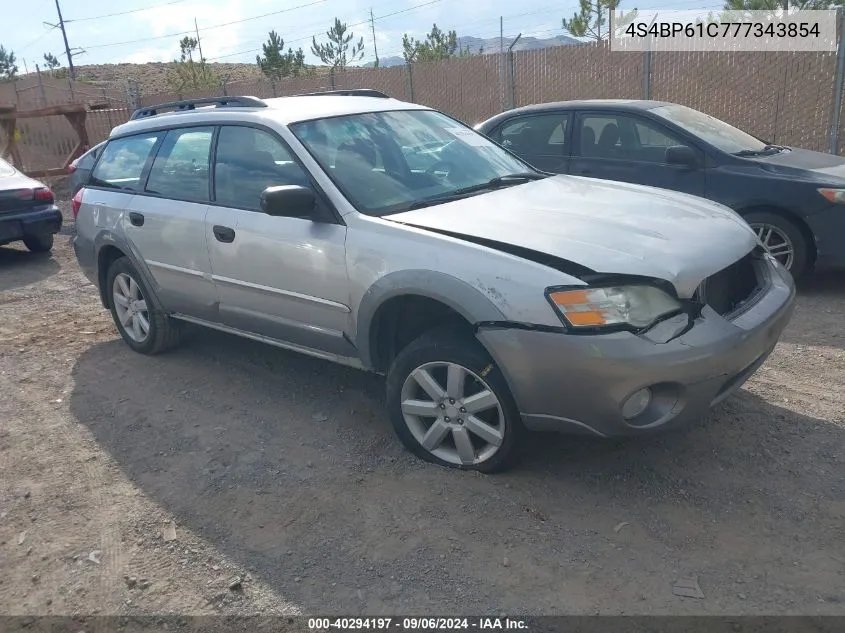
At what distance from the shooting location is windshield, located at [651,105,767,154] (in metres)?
6.53

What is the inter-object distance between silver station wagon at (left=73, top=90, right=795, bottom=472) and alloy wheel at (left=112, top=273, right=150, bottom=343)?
18 cm

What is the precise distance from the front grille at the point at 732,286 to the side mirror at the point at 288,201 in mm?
1910

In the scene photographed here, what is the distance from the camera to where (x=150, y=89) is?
173 ft

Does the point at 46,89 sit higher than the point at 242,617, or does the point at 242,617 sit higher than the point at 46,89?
the point at 46,89

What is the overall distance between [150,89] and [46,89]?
79.4 ft

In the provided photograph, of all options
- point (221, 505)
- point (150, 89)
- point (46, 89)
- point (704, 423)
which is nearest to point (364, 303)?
point (221, 505)

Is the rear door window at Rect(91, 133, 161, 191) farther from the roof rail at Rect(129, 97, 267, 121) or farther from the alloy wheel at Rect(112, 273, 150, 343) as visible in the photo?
the alloy wheel at Rect(112, 273, 150, 343)

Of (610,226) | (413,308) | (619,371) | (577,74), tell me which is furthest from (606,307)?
(577,74)

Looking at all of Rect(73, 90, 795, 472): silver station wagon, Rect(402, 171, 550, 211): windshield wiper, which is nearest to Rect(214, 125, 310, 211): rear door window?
Rect(73, 90, 795, 472): silver station wagon

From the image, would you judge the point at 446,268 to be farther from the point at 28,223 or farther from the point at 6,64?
the point at 6,64

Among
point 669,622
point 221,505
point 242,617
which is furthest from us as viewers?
point 221,505

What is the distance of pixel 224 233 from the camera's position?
4309mm

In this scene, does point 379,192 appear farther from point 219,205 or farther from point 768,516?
point 768,516

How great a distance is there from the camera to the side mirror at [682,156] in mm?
6301
